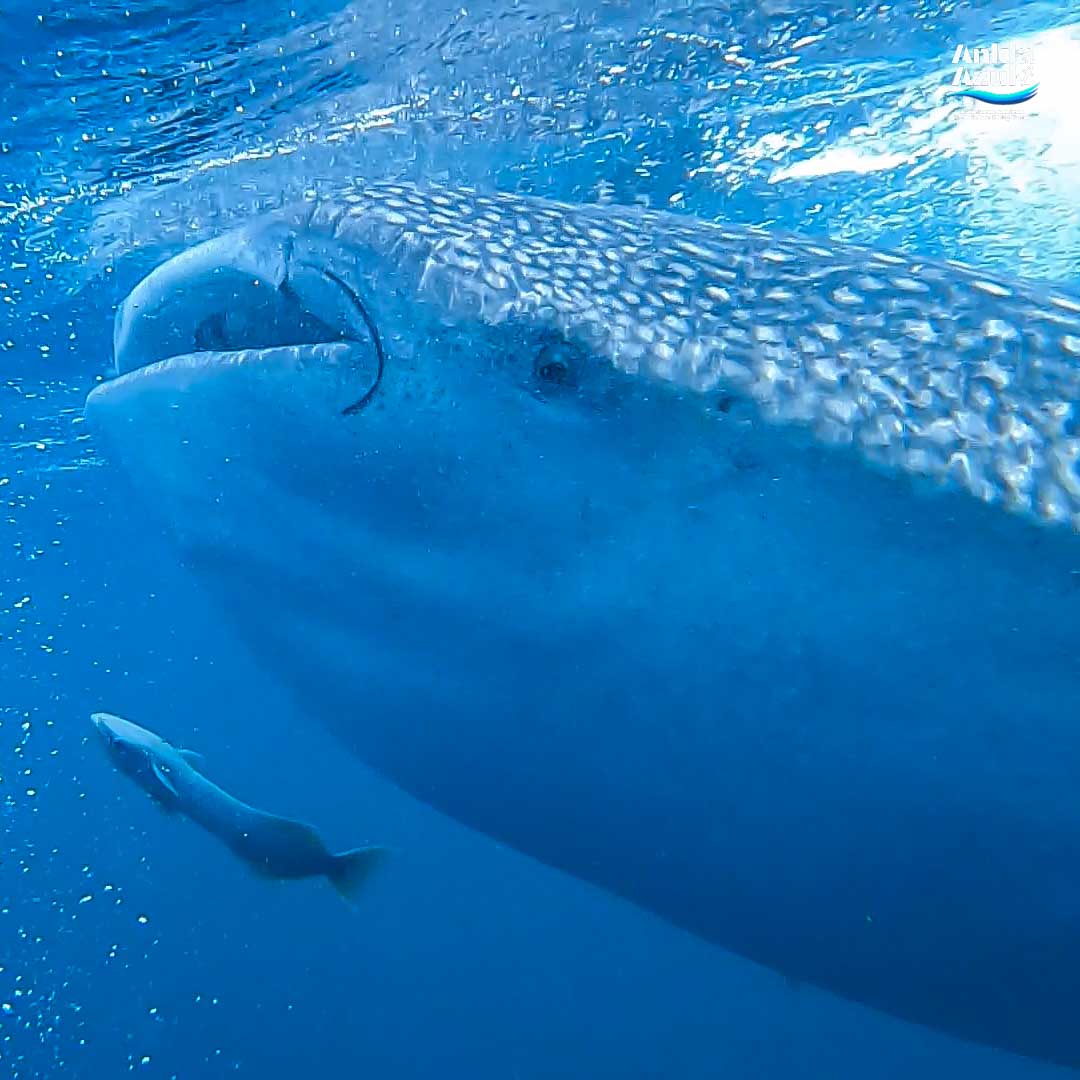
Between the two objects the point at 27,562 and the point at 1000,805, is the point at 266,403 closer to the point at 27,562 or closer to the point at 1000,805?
the point at 1000,805

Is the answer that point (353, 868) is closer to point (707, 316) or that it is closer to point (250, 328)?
point (250, 328)

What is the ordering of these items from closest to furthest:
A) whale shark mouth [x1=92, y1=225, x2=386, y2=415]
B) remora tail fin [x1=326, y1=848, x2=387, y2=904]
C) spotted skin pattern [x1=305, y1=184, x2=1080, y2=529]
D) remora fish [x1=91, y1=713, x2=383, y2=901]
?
spotted skin pattern [x1=305, y1=184, x2=1080, y2=529]
whale shark mouth [x1=92, y1=225, x2=386, y2=415]
remora fish [x1=91, y1=713, x2=383, y2=901]
remora tail fin [x1=326, y1=848, x2=387, y2=904]

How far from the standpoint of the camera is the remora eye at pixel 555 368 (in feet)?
5.37

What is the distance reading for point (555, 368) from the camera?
Answer: 1642 millimetres

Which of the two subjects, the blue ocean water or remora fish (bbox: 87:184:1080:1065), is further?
the blue ocean water

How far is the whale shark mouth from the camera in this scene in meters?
1.67

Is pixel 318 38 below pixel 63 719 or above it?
above

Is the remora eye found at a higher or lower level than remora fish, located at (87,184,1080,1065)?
higher

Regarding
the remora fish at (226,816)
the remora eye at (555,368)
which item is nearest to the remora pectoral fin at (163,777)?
the remora fish at (226,816)

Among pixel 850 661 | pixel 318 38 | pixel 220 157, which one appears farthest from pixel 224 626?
pixel 220 157

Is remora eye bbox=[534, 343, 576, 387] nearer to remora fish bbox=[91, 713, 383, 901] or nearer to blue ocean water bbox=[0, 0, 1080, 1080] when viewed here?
blue ocean water bbox=[0, 0, 1080, 1080]

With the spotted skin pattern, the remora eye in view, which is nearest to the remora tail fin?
the spotted skin pattern

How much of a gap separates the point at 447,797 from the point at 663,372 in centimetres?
115

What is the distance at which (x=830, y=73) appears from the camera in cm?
630
